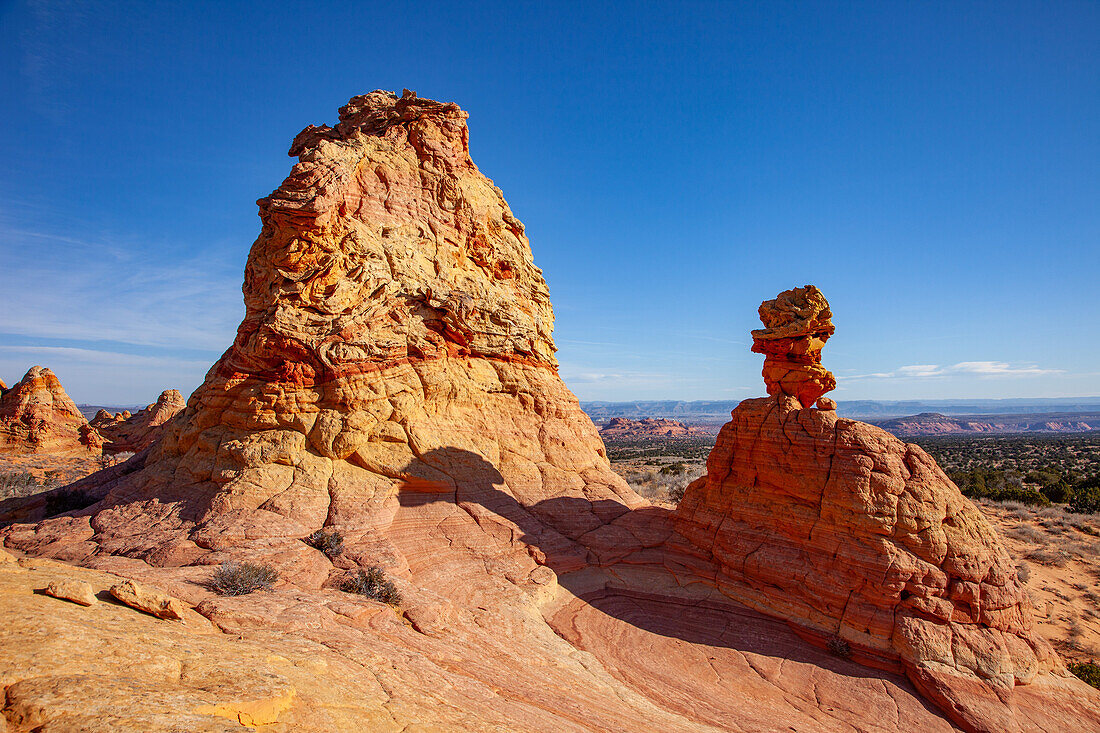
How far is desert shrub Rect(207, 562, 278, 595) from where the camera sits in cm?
904

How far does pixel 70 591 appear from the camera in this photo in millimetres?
6449

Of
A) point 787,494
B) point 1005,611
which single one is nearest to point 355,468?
point 787,494

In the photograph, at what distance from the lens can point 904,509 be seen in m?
12.0

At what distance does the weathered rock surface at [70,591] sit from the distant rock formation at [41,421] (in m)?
36.7

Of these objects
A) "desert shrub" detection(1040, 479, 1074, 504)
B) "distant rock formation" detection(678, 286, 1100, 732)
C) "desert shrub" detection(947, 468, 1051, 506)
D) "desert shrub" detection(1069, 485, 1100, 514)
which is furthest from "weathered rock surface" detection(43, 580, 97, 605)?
"desert shrub" detection(1040, 479, 1074, 504)

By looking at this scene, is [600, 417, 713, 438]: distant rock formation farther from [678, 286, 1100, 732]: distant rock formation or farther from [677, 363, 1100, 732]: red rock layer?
[677, 363, 1100, 732]: red rock layer

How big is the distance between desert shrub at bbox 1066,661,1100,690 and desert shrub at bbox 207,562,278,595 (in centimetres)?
1775

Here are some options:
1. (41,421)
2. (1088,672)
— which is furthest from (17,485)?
(1088,672)

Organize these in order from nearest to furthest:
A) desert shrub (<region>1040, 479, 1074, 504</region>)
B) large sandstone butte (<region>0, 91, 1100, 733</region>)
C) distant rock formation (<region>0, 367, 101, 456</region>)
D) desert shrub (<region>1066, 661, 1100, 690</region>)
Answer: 1. large sandstone butte (<region>0, 91, 1100, 733</region>)
2. desert shrub (<region>1066, 661, 1100, 690</region>)
3. desert shrub (<region>1040, 479, 1074, 504</region>)
4. distant rock formation (<region>0, 367, 101, 456</region>)

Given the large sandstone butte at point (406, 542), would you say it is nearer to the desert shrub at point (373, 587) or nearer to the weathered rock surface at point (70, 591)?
the weathered rock surface at point (70, 591)

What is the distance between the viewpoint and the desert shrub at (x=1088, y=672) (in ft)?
38.7

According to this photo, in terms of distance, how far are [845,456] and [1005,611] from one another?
429cm

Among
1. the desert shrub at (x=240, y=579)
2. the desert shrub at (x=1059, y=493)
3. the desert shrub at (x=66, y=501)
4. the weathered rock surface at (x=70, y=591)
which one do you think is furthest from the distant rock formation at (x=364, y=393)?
the desert shrub at (x=1059, y=493)

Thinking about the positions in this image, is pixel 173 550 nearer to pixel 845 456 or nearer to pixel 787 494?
pixel 787 494
